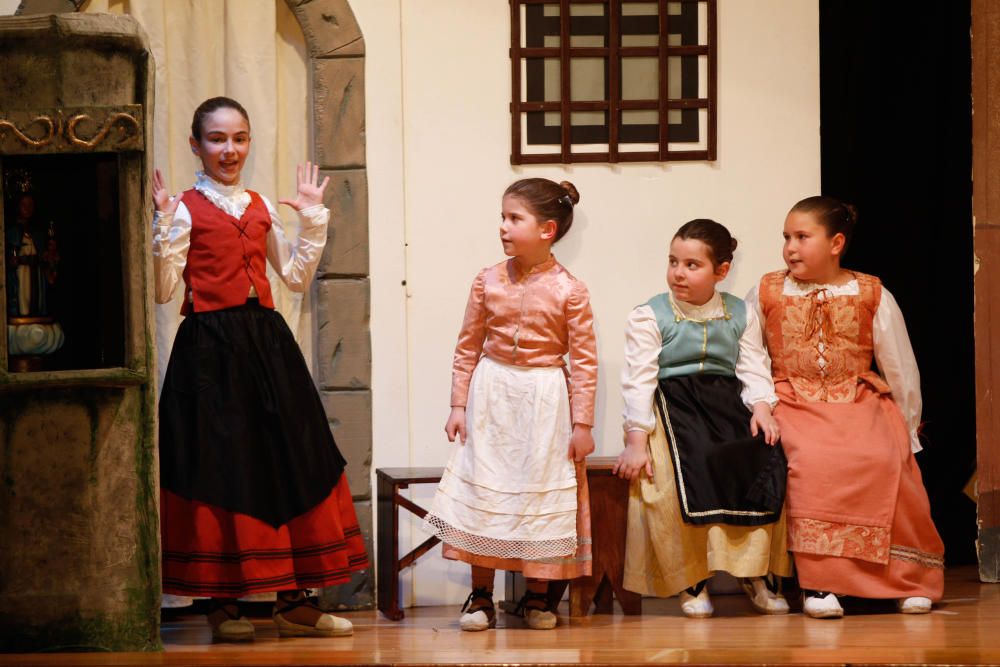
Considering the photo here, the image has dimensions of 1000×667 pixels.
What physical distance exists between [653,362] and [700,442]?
0.32 meters

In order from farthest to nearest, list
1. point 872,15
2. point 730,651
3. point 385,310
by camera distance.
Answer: point 872,15 < point 385,310 < point 730,651

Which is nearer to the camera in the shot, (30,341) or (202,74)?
(30,341)

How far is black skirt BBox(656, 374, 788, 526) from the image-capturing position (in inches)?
175

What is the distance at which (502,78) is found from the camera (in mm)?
4977

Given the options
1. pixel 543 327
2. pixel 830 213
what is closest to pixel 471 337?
pixel 543 327

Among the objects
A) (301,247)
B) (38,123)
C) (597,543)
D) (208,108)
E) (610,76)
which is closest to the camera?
(38,123)

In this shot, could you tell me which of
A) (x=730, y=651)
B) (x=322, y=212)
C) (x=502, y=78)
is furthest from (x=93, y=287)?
(x=730, y=651)

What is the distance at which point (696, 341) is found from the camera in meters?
4.61

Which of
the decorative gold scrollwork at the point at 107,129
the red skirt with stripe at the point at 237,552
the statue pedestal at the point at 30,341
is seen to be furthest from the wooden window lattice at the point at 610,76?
the statue pedestal at the point at 30,341

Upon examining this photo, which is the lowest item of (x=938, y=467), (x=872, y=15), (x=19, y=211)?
(x=938, y=467)

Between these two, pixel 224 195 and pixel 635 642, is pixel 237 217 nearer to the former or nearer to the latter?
pixel 224 195

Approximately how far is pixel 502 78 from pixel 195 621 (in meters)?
2.29

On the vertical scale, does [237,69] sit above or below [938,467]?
above

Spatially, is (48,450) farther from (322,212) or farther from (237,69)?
(237,69)
